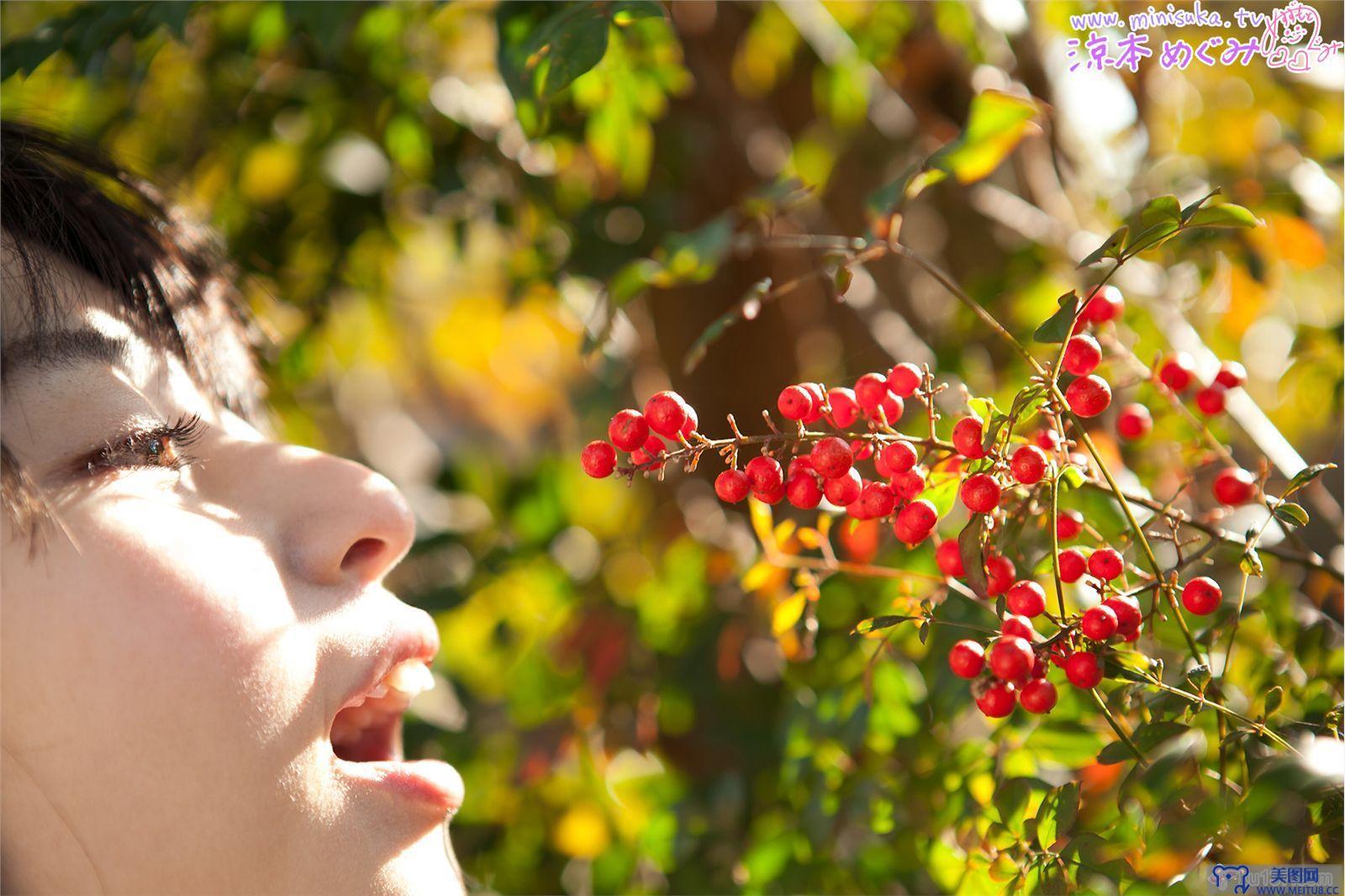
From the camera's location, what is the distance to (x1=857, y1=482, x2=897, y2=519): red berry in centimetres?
52

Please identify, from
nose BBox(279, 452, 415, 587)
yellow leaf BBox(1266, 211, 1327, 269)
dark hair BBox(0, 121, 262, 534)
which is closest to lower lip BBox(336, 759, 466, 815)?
nose BBox(279, 452, 415, 587)

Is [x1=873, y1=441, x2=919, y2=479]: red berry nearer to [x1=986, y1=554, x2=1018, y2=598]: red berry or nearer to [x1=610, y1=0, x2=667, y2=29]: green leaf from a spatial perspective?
[x1=986, y1=554, x2=1018, y2=598]: red berry

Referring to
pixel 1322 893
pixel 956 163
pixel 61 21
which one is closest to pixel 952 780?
pixel 1322 893

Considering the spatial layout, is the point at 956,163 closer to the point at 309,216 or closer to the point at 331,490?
the point at 331,490

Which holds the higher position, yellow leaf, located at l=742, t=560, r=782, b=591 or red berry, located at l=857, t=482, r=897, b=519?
red berry, located at l=857, t=482, r=897, b=519

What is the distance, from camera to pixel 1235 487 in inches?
23.6

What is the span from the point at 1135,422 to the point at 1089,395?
224mm

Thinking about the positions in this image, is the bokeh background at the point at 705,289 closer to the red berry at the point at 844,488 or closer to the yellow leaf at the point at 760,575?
the yellow leaf at the point at 760,575

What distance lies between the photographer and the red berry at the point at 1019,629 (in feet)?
1.60

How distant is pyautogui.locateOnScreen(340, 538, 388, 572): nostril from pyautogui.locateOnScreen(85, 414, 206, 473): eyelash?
0.35 ft

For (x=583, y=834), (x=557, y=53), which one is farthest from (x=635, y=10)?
(x=583, y=834)

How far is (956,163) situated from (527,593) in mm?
738

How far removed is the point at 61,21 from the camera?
2.58ft

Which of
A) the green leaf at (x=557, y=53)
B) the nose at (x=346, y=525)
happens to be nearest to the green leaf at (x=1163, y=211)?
the green leaf at (x=557, y=53)
